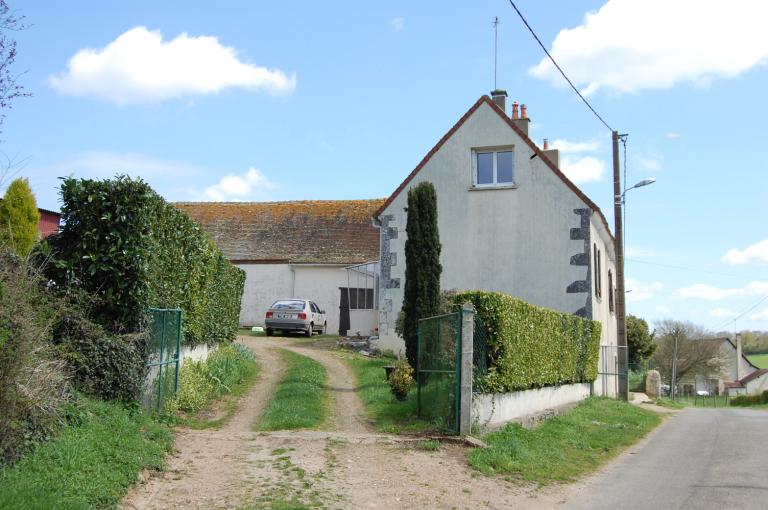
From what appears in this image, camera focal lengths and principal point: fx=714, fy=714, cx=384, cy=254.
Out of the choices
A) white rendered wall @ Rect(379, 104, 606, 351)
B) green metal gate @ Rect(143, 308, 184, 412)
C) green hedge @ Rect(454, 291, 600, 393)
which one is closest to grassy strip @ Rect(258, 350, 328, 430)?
green metal gate @ Rect(143, 308, 184, 412)

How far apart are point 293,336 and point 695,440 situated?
1610 cm

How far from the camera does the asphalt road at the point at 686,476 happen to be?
859 cm

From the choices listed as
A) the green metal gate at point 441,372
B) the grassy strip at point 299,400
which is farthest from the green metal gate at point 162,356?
the green metal gate at point 441,372

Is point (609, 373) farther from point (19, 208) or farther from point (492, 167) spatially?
point (19, 208)

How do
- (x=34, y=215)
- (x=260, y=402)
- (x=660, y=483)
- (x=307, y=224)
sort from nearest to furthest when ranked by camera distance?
(x=660, y=483), (x=260, y=402), (x=34, y=215), (x=307, y=224)

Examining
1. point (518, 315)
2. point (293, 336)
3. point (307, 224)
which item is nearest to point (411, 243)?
point (518, 315)

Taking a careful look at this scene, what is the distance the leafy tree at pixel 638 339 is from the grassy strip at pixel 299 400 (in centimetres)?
2795

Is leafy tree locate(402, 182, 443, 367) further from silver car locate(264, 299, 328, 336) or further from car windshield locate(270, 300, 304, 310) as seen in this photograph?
car windshield locate(270, 300, 304, 310)

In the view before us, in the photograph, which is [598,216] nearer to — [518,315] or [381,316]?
[381,316]

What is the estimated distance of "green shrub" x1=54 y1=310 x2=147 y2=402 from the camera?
9.10 meters

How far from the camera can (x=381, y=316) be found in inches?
941

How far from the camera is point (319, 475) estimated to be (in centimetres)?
844

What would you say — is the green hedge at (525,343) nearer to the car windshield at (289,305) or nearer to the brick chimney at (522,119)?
the brick chimney at (522,119)

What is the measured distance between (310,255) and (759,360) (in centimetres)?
8835
